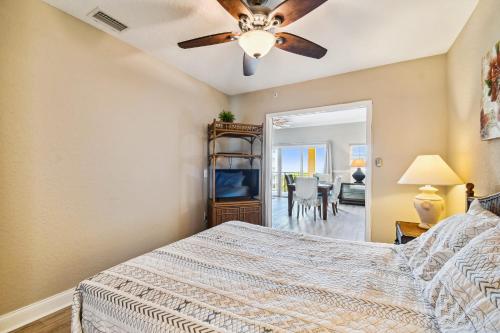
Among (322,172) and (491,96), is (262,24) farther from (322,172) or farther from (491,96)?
(322,172)

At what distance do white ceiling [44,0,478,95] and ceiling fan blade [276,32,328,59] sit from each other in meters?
0.33

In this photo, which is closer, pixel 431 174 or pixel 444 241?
pixel 444 241

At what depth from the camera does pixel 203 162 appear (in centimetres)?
345

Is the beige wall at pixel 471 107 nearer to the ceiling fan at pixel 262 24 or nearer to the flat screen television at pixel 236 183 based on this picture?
the ceiling fan at pixel 262 24

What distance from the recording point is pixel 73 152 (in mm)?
1929

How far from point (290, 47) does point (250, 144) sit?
87.1 inches

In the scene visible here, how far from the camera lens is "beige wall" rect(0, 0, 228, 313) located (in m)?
1.62

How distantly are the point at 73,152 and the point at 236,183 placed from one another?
7.08 feet

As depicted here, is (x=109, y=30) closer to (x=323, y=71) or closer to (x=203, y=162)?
(x=203, y=162)

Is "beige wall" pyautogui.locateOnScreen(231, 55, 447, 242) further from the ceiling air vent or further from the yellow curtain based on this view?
the yellow curtain

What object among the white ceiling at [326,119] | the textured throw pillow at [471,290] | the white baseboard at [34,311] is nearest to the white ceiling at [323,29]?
the textured throw pillow at [471,290]

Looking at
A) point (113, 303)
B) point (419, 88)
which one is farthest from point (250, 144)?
point (113, 303)

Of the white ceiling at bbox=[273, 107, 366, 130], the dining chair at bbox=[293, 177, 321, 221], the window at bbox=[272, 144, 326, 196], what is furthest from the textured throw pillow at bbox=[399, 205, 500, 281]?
the window at bbox=[272, 144, 326, 196]

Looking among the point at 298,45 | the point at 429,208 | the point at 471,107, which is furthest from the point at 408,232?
the point at 298,45
